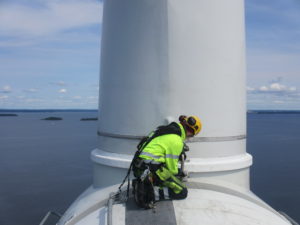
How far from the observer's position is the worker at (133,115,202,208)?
4.12 metres

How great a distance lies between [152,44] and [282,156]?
136 feet

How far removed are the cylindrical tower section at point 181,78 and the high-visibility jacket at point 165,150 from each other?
0.58 m

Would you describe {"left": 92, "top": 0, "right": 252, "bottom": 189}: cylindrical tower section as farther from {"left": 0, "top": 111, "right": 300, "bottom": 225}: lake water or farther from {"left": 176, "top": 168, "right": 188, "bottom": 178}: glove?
{"left": 0, "top": 111, "right": 300, "bottom": 225}: lake water

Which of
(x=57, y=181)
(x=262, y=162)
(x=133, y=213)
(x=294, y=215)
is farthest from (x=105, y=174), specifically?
(x=262, y=162)

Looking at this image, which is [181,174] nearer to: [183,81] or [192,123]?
[192,123]

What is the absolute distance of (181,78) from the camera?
4.71 meters

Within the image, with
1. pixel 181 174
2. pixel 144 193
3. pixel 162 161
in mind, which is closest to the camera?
pixel 144 193

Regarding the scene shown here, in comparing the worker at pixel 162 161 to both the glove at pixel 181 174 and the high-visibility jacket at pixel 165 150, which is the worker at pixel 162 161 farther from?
the glove at pixel 181 174

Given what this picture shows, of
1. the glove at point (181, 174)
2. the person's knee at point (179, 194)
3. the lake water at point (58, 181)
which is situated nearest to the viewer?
the person's knee at point (179, 194)

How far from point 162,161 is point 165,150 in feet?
0.49

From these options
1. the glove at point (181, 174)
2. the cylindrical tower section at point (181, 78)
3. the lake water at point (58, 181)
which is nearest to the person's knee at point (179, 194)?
the glove at point (181, 174)

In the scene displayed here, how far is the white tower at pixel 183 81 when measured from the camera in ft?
15.5

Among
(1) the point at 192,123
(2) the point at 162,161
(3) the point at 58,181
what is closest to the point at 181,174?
(2) the point at 162,161

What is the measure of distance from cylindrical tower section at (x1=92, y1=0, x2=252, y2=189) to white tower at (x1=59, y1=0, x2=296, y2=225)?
1 centimetres
